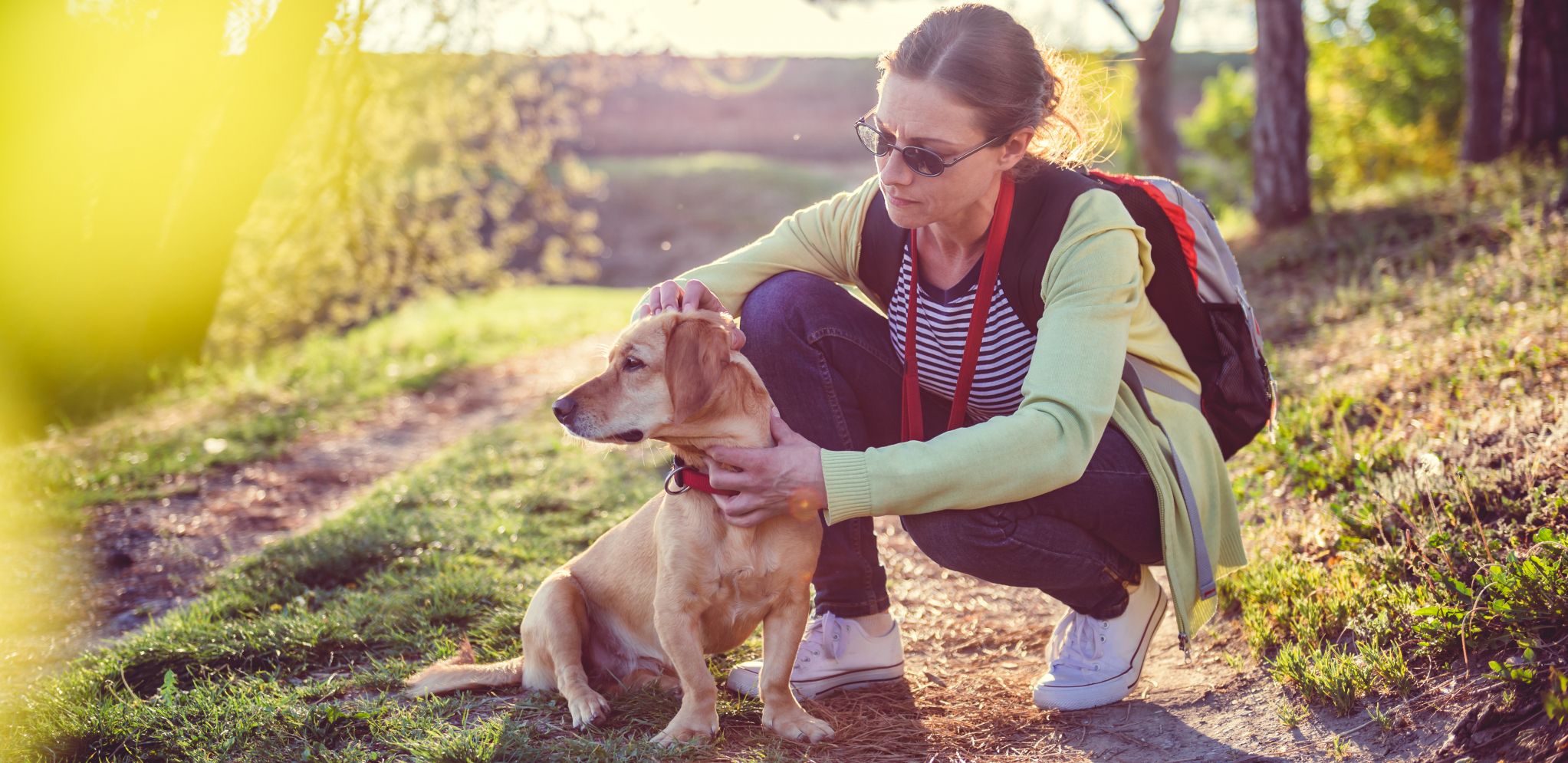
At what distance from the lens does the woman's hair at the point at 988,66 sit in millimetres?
2553

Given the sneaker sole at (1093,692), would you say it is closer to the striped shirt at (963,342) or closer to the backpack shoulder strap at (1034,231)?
the striped shirt at (963,342)

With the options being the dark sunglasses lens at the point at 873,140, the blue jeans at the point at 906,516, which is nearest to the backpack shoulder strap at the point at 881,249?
the blue jeans at the point at 906,516

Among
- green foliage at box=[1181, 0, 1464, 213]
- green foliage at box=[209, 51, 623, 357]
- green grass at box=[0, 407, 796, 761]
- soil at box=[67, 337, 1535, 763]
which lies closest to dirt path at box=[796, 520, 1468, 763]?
soil at box=[67, 337, 1535, 763]

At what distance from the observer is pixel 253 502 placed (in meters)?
5.50

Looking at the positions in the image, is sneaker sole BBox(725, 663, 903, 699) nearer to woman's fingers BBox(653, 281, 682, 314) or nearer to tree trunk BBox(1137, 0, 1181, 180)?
woman's fingers BBox(653, 281, 682, 314)

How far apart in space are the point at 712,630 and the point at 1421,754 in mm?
1846

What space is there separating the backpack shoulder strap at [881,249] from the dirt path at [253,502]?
3302 millimetres

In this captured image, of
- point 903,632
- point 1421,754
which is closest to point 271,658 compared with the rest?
point 903,632

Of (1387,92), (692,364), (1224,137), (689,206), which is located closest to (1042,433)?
(692,364)

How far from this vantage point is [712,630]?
2805 mm

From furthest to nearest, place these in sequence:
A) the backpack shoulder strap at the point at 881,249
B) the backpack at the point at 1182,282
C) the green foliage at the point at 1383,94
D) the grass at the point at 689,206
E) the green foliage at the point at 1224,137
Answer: the grass at the point at 689,206 → the green foliage at the point at 1224,137 → the green foliage at the point at 1383,94 → the backpack shoulder strap at the point at 881,249 → the backpack at the point at 1182,282

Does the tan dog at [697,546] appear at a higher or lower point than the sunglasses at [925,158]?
lower

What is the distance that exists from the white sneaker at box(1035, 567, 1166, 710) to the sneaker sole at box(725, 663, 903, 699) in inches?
19.7

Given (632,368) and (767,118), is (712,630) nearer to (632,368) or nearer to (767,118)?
(632,368)
